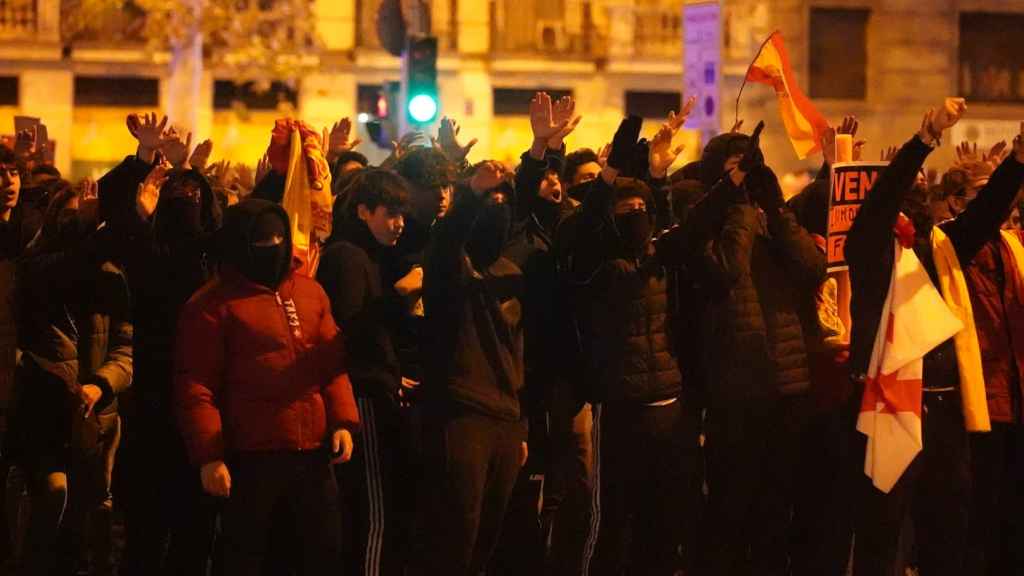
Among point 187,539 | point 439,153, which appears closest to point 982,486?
point 439,153

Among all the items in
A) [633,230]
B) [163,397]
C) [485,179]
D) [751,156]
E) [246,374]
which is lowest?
[163,397]

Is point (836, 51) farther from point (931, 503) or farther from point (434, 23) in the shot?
point (931, 503)

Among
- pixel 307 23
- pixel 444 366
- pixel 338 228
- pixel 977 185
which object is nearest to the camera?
pixel 444 366

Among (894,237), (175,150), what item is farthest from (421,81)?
(894,237)

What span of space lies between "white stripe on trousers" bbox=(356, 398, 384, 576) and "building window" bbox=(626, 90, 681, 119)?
2631 centimetres

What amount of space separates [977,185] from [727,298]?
5.85 feet

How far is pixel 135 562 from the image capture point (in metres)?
8.42

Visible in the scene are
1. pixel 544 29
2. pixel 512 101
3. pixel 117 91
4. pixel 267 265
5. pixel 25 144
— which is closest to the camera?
pixel 267 265

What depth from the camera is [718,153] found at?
30.9 ft

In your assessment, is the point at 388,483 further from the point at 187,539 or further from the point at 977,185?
the point at 977,185

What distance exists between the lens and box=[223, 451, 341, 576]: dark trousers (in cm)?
738

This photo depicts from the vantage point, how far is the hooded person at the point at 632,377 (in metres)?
8.59

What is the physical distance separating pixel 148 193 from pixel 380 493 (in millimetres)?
1669

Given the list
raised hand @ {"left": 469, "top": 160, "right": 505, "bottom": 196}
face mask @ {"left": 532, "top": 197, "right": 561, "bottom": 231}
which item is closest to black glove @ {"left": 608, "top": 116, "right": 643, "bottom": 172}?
face mask @ {"left": 532, "top": 197, "right": 561, "bottom": 231}
